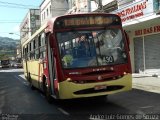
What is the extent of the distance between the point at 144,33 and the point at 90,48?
1656 cm

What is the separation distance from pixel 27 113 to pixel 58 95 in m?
1.13

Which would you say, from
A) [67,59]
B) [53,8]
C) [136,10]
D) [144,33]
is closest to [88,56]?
[67,59]

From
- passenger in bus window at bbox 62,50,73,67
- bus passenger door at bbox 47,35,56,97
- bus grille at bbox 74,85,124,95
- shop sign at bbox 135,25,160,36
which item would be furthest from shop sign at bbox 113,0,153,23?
passenger in bus window at bbox 62,50,73,67

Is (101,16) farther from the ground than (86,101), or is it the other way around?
(101,16)

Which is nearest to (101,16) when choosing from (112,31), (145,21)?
(112,31)

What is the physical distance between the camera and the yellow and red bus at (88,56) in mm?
11680

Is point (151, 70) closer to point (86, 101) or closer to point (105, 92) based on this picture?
point (86, 101)

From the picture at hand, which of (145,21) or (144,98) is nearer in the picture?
(144,98)

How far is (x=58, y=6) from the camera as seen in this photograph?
65625 millimetres

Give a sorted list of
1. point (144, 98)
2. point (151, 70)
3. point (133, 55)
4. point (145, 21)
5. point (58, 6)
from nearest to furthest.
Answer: point (144, 98) < point (145, 21) < point (151, 70) < point (133, 55) < point (58, 6)

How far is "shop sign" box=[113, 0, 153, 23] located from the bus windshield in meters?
12.3

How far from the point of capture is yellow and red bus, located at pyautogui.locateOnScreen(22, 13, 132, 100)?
38.3 ft

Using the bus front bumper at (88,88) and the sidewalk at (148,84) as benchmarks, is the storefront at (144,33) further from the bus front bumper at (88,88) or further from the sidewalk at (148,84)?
the bus front bumper at (88,88)

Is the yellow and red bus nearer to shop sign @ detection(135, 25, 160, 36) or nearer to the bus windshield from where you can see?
the bus windshield
